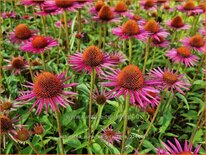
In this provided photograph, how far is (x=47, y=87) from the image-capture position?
58.1 inches

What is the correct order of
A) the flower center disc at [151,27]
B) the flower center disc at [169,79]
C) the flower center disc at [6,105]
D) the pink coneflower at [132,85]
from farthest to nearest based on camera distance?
the flower center disc at [151,27]
the flower center disc at [6,105]
the flower center disc at [169,79]
the pink coneflower at [132,85]

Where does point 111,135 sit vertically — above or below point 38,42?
below

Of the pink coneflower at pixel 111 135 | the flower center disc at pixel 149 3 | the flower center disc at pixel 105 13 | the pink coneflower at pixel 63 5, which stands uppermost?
the pink coneflower at pixel 63 5

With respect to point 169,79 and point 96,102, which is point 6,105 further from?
point 169,79

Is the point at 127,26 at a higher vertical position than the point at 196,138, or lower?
higher

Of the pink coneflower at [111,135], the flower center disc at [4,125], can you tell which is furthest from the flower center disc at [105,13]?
the flower center disc at [4,125]

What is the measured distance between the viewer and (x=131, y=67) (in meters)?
1.52

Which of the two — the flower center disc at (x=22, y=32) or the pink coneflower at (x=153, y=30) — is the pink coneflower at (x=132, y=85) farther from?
the flower center disc at (x=22, y=32)

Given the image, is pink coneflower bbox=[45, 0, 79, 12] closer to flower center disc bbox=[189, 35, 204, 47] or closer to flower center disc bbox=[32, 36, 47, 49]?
flower center disc bbox=[32, 36, 47, 49]

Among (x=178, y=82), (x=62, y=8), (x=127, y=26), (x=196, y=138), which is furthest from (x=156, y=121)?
(x=62, y=8)

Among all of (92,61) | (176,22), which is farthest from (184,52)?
(92,61)

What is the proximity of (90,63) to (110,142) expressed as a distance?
51 centimetres

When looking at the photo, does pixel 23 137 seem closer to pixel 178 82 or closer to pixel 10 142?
pixel 10 142

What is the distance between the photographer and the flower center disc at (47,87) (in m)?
1.47
